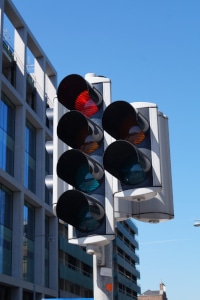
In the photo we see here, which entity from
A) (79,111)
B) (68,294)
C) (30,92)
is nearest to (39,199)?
(30,92)

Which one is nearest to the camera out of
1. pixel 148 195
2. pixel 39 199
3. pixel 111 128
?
pixel 148 195

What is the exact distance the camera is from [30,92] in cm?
4672

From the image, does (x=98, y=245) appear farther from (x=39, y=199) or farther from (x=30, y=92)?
(x=30, y=92)

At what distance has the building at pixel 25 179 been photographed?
127 feet

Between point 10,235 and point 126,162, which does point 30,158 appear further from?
point 126,162

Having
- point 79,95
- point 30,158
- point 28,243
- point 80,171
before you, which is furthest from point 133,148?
point 30,158

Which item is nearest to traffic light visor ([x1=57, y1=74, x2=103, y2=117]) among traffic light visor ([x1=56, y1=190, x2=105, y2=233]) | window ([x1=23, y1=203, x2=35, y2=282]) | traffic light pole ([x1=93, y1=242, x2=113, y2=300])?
traffic light visor ([x1=56, y1=190, x2=105, y2=233])

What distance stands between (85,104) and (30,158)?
4047 cm

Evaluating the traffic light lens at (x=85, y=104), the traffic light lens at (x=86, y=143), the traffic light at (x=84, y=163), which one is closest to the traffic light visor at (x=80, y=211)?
the traffic light at (x=84, y=163)

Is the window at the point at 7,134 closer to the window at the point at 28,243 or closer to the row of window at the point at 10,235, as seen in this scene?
the row of window at the point at 10,235

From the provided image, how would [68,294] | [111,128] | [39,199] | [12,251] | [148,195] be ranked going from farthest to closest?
[68,294] < [39,199] < [12,251] < [111,128] < [148,195]

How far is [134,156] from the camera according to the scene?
3639mm

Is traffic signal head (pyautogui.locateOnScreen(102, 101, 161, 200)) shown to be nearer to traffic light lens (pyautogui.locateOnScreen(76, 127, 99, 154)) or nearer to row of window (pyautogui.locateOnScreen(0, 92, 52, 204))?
traffic light lens (pyautogui.locateOnScreen(76, 127, 99, 154))

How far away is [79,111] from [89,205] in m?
0.71
